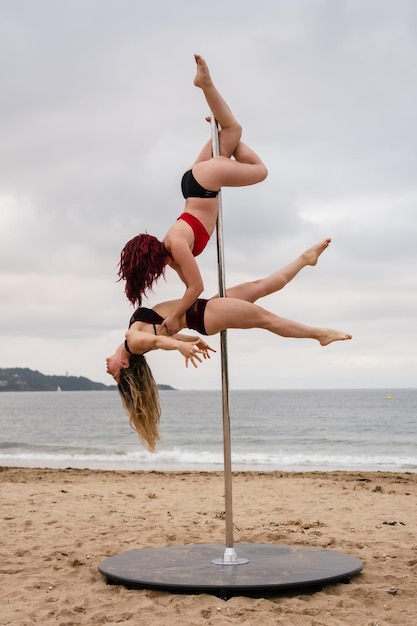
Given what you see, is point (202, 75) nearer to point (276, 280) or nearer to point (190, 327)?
point (276, 280)

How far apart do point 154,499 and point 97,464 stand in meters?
9.47

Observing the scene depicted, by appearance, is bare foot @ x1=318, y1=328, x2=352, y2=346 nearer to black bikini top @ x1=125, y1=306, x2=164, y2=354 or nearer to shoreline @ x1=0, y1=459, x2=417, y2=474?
black bikini top @ x1=125, y1=306, x2=164, y2=354

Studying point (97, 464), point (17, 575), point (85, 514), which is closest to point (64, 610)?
point (17, 575)

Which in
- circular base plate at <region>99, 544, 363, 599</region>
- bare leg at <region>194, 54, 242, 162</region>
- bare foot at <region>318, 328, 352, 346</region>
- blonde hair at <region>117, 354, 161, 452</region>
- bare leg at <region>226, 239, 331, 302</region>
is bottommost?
circular base plate at <region>99, 544, 363, 599</region>

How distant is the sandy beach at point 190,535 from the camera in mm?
4230

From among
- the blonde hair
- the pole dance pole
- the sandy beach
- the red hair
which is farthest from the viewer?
the blonde hair

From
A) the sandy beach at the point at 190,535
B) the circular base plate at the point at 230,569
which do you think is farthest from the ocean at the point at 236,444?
the circular base plate at the point at 230,569

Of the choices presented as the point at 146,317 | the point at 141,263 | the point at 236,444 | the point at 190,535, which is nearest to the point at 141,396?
the point at 146,317

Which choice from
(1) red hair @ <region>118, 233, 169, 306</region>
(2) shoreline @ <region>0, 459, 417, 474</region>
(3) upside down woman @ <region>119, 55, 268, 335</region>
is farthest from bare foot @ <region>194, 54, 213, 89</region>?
(2) shoreline @ <region>0, 459, 417, 474</region>

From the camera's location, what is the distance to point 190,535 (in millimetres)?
6812

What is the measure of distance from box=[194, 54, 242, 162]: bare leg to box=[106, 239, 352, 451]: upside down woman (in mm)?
961

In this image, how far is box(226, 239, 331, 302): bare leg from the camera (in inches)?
197

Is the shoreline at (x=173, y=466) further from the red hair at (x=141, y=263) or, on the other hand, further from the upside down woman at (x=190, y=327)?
the red hair at (x=141, y=263)

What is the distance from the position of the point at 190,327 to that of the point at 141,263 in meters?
0.57
